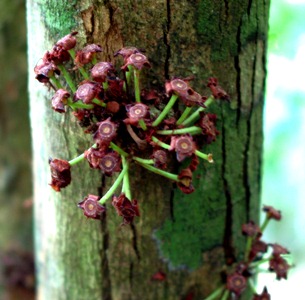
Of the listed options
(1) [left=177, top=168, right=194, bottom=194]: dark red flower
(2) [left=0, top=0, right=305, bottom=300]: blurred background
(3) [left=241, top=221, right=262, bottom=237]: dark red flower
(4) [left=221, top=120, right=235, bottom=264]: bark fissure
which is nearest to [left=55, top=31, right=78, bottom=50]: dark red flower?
(1) [left=177, top=168, right=194, bottom=194]: dark red flower

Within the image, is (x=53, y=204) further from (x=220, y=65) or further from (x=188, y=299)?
(x=220, y=65)

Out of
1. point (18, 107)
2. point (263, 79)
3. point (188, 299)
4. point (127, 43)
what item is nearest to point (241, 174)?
point (263, 79)

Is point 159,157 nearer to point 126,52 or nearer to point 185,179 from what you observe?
point 185,179

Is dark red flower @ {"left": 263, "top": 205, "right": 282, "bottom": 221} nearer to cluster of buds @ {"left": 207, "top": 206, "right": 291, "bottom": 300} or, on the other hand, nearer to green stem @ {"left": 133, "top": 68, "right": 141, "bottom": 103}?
cluster of buds @ {"left": 207, "top": 206, "right": 291, "bottom": 300}

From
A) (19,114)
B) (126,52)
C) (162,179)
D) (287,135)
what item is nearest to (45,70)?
(126,52)

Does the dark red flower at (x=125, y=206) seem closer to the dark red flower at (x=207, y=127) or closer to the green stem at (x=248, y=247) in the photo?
the dark red flower at (x=207, y=127)

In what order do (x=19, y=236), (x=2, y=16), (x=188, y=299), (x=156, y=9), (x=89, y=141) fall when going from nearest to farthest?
(x=156, y=9) < (x=89, y=141) < (x=188, y=299) < (x=2, y=16) < (x=19, y=236)
